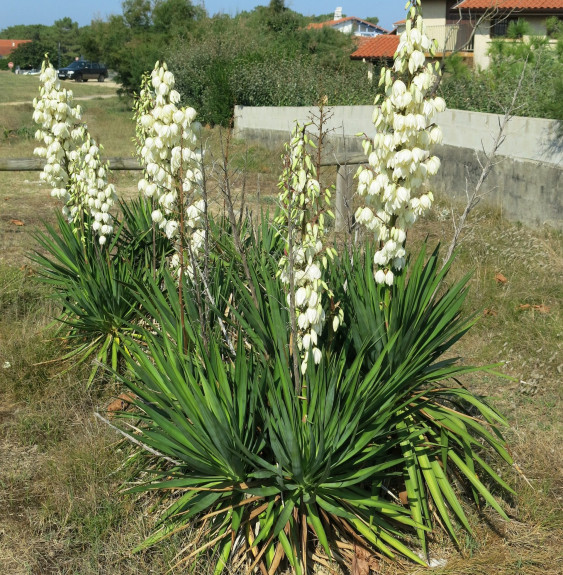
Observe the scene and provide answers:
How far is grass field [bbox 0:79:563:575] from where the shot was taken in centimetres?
278

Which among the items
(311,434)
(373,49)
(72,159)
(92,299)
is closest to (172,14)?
(373,49)

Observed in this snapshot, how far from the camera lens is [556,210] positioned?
23.2 feet

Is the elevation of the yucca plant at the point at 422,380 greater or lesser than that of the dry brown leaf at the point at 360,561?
greater

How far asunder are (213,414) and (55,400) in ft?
5.36

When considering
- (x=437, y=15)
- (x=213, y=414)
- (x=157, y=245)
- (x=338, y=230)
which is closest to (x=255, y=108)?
(x=338, y=230)

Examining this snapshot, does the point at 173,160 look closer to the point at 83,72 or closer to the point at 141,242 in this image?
the point at 141,242

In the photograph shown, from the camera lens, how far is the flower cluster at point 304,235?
2326 millimetres

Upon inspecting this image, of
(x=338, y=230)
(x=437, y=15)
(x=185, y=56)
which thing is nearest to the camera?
(x=338, y=230)

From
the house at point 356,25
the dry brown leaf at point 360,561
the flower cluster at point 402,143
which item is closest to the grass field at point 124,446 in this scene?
the dry brown leaf at point 360,561

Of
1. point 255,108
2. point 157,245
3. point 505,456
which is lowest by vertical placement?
point 505,456

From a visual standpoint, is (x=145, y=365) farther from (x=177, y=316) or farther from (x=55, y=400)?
(x=55, y=400)

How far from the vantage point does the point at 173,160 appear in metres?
3.16

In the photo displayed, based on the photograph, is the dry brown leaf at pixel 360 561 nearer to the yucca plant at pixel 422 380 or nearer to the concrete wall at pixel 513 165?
the yucca plant at pixel 422 380

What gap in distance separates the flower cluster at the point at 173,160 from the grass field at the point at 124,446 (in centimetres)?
14
